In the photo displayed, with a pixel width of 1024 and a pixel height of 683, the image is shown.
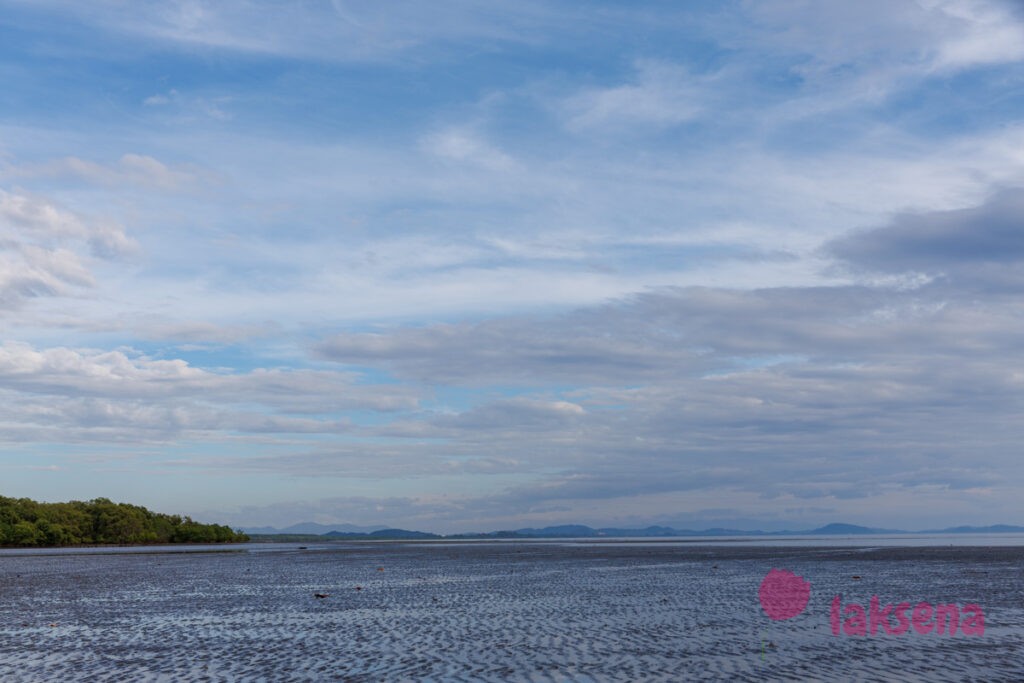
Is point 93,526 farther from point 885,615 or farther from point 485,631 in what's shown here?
point 885,615

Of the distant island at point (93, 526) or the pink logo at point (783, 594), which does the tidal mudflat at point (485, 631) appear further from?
the distant island at point (93, 526)

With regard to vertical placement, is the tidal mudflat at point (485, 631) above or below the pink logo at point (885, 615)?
below

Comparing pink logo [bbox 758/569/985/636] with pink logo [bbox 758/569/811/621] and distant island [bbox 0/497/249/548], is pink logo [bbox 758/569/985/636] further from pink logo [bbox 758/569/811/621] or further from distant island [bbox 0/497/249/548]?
distant island [bbox 0/497/249/548]

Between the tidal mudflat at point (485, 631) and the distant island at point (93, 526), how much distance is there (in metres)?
99.9

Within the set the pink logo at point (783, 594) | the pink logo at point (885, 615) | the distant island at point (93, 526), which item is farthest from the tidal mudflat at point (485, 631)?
the distant island at point (93, 526)

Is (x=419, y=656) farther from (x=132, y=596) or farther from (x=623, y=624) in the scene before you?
→ (x=132, y=596)

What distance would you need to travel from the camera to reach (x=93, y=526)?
543ft

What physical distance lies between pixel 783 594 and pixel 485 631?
2120 cm

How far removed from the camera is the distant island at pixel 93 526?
488 feet

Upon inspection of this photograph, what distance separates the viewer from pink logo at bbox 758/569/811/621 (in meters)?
38.9

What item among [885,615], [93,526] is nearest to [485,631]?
[885,615]

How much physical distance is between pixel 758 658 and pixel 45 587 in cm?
4768

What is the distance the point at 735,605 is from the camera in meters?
41.8

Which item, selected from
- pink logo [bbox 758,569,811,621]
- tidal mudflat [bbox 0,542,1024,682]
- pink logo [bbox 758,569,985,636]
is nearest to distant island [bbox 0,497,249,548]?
tidal mudflat [bbox 0,542,1024,682]
